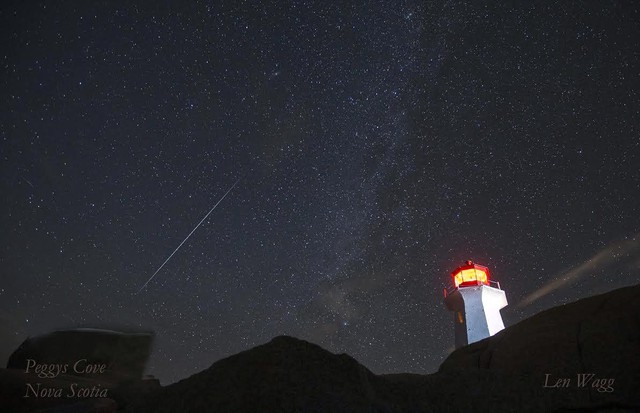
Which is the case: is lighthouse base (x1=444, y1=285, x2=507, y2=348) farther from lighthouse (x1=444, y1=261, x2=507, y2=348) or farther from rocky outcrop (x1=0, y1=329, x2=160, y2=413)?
rocky outcrop (x1=0, y1=329, x2=160, y2=413)

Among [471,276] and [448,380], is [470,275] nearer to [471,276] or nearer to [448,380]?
[471,276]

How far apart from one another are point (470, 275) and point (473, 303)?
2269 mm

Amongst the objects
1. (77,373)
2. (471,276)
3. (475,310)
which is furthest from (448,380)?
(471,276)

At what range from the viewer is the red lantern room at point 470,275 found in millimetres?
29023

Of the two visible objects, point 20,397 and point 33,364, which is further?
point 33,364

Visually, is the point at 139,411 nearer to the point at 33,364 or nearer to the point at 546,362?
the point at 546,362

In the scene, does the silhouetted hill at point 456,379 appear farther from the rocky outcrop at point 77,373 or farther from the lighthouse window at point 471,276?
the lighthouse window at point 471,276

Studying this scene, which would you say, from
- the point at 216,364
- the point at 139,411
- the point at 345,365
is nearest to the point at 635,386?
the point at 345,365

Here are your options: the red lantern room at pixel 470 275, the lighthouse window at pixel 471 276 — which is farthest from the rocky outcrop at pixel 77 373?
the lighthouse window at pixel 471 276

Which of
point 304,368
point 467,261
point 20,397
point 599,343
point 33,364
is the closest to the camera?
point 304,368

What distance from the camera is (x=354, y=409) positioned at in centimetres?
365

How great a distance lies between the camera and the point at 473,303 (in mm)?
28000

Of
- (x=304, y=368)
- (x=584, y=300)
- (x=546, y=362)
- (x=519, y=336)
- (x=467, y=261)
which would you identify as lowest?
(x=304, y=368)

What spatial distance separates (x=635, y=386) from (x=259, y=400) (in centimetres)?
462
